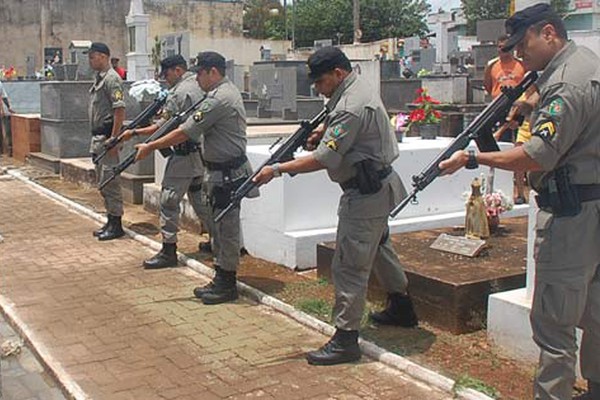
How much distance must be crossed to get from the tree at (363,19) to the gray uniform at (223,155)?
2169 inches

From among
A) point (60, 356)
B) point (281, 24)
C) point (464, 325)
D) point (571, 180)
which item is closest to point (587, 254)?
point (571, 180)

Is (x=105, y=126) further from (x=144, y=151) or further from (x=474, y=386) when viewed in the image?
(x=474, y=386)

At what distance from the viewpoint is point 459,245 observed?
19.2 ft

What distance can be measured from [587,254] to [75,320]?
12.5ft

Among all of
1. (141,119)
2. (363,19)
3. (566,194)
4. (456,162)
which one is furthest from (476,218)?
(363,19)

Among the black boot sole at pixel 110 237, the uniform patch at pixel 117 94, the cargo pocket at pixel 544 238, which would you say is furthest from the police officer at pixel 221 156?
the cargo pocket at pixel 544 238

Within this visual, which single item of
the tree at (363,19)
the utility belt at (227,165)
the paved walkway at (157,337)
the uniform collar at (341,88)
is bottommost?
the paved walkway at (157,337)

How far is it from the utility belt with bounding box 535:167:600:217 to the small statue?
2.64m

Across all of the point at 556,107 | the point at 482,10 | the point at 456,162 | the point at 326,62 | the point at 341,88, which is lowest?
the point at 456,162

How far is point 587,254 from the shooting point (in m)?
3.36

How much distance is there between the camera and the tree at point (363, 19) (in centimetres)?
6062

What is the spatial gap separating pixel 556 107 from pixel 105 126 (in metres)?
6.11

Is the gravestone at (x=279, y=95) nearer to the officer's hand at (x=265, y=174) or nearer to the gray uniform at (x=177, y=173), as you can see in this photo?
the gray uniform at (x=177, y=173)

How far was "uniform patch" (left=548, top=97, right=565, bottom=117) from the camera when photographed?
322 centimetres
